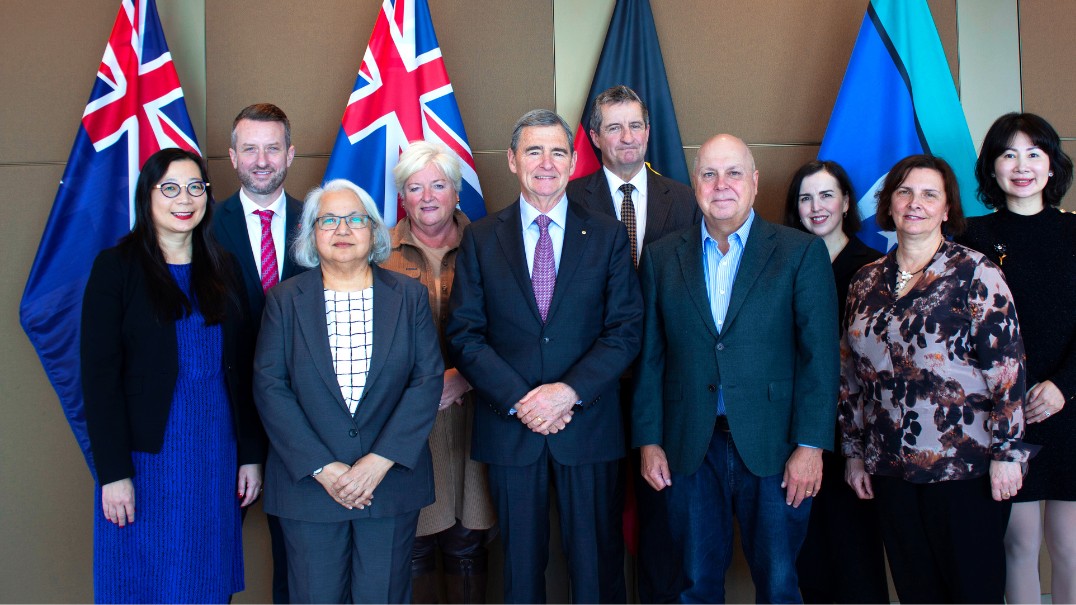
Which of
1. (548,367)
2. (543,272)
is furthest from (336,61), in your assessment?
(548,367)

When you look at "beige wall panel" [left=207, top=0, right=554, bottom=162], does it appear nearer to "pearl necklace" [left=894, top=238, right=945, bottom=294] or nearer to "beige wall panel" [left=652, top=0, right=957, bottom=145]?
"beige wall panel" [left=652, top=0, right=957, bottom=145]

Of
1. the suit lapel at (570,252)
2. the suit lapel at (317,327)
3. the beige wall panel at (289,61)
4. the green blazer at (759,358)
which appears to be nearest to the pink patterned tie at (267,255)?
the suit lapel at (317,327)

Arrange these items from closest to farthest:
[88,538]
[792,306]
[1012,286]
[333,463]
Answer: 1. [333,463]
2. [792,306]
3. [1012,286]
4. [88,538]

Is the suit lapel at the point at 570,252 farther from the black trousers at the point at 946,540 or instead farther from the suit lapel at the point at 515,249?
the black trousers at the point at 946,540

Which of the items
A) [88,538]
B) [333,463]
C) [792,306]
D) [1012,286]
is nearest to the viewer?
[333,463]

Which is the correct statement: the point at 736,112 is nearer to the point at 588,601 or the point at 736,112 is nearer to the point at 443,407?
the point at 443,407

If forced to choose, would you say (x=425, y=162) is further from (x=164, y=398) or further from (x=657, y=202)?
(x=164, y=398)

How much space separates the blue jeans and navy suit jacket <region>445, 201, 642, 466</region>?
278mm

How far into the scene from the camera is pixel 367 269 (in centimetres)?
242

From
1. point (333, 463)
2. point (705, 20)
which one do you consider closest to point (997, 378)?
point (333, 463)

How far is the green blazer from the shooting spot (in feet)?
7.62

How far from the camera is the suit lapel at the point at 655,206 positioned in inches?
118

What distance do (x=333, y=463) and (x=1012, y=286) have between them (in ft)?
7.42

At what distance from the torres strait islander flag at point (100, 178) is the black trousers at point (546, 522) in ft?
5.96
